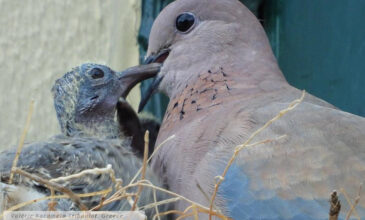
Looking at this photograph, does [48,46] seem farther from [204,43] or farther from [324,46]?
[324,46]

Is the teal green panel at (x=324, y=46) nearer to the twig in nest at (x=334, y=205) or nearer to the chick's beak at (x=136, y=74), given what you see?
the chick's beak at (x=136, y=74)

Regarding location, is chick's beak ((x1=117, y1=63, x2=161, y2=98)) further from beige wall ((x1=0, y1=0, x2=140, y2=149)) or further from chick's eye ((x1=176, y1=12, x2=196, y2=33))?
beige wall ((x1=0, y1=0, x2=140, y2=149))

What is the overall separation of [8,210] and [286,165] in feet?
1.55

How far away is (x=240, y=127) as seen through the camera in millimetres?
1483

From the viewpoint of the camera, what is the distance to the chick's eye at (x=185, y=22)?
6.22 ft

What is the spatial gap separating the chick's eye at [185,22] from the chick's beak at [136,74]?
10 cm

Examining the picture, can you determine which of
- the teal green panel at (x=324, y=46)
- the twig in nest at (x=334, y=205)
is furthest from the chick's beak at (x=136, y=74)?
the twig in nest at (x=334, y=205)

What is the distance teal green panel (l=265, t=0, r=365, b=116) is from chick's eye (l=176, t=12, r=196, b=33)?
2.03 ft

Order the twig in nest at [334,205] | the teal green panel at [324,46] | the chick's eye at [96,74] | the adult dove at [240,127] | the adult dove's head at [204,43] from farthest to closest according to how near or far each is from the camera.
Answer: the teal green panel at [324,46] < the chick's eye at [96,74] < the adult dove's head at [204,43] < the adult dove at [240,127] < the twig in nest at [334,205]

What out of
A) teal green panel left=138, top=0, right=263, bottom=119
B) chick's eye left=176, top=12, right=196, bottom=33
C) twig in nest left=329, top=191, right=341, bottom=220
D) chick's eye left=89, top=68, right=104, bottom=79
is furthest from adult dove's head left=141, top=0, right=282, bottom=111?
twig in nest left=329, top=191, right=341, bottom=220

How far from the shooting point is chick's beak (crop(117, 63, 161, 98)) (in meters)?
1.91

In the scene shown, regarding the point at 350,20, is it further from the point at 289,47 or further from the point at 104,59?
the point at 104,59

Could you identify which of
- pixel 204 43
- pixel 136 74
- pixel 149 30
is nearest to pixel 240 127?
pixel 204 43

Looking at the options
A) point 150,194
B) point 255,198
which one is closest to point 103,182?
point 150,194
